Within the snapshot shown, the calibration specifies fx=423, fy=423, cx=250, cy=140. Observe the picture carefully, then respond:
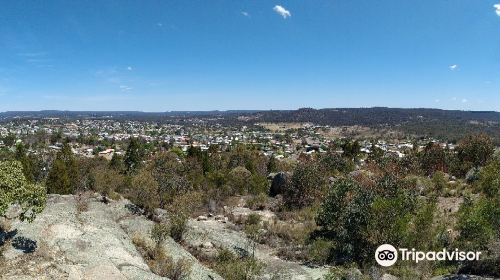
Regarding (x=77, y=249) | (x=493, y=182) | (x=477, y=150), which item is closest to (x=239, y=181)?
(x=477, y=150)

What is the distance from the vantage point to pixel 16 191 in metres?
15.3

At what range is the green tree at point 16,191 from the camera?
14953 mm

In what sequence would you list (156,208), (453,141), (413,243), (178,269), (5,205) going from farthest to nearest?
1. (453,141)
2. (156,208)
3. (413,243)
4. (178,269)
5. (5,205)

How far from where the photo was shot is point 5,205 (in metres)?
14.8

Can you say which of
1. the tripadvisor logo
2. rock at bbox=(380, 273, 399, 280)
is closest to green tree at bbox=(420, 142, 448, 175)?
the tripadvisor logo

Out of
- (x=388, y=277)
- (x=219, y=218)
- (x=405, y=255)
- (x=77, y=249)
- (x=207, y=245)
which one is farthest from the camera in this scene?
(x=219, y=218)

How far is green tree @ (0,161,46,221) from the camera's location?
49.1ft

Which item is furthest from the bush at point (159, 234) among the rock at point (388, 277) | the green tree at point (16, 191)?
the rock at point (388, 277)

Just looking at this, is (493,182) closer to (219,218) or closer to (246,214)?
(219,218)

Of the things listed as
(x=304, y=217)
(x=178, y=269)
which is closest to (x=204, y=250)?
(x=178, y=269)

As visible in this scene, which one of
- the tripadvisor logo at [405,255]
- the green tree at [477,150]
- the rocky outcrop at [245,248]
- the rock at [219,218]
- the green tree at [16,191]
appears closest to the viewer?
the green tree at [16,191]

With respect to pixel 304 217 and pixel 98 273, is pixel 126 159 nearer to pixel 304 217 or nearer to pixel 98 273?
pixel 304 217

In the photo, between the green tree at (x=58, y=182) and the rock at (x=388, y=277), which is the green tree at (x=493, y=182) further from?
the green tree at (x=58, y=182)

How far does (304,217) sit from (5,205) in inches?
977
